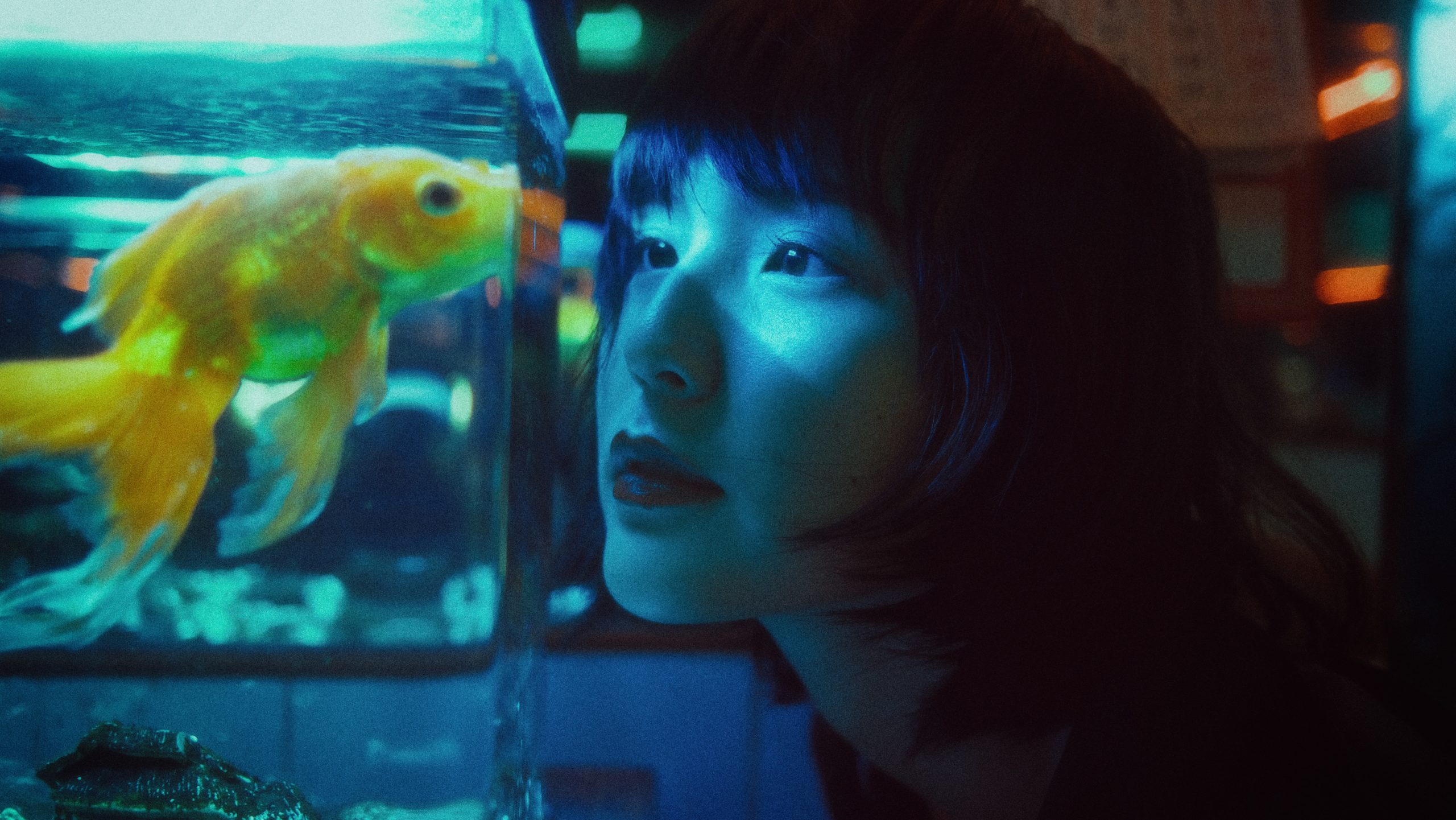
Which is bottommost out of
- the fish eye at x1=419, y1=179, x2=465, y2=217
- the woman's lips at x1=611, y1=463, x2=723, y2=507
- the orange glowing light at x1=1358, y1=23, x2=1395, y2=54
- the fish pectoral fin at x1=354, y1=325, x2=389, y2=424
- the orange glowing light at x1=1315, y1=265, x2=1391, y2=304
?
the woman's lips at x1=611, y1=463, x2=723, y2=507

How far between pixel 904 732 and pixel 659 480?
388 mm

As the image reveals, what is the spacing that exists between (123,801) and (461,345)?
1.58 ft

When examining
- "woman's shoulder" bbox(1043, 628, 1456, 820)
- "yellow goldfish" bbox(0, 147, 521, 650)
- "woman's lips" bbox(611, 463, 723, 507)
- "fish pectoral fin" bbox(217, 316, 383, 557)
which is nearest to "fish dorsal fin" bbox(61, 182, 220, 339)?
"yellow goldfish" bbox(0, 147, 521, 650)

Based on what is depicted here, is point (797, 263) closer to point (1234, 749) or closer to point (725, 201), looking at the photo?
point (725, 201)

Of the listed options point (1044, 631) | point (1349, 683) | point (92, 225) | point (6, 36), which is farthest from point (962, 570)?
point (6, 36)

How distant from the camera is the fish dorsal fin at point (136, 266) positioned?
2.68 feet

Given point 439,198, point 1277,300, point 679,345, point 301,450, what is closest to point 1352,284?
point 1277,300

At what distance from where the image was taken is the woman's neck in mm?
896

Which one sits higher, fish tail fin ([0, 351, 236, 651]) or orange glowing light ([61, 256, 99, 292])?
orange glowing light ([61, 256, 99, 292])

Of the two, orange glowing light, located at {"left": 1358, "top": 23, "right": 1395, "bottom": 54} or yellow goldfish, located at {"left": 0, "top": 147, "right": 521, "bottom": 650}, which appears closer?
yellow goldfish, located at {"left": 0, "top": 147, "right": 521, "bottom": 650}

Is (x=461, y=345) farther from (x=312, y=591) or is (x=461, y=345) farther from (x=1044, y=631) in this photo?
(x=1044, y=631)

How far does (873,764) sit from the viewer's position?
0.97m

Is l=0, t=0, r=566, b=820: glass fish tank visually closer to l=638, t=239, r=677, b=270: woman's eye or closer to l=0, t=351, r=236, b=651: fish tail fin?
l=0, t=351, r=236, b=651: fish tail fin

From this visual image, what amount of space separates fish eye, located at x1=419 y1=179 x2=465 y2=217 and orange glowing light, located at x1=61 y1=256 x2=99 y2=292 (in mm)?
355
